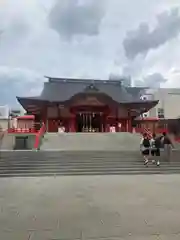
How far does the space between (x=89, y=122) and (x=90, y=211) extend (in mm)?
27666

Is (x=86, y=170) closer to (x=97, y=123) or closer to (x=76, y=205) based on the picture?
(x=76, y=205)

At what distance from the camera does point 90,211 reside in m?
6.10

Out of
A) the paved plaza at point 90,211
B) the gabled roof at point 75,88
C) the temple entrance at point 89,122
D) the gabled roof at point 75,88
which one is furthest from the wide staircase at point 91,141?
the gabled roof at point 75,88

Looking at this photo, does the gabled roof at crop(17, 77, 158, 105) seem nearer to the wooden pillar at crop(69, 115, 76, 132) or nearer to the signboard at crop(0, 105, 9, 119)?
the wooden pillar at crop(69, 115, 76, 132)

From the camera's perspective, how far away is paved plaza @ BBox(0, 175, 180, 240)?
468 cm

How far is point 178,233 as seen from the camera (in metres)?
4.66

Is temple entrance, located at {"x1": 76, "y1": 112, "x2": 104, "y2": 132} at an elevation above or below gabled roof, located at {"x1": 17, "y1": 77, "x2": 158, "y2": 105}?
below

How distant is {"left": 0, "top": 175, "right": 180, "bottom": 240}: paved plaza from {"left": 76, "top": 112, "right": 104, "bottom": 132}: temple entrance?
23.1m

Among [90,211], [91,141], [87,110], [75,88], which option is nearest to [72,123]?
[87,110]

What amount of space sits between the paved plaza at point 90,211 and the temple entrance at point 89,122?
23.1 metres

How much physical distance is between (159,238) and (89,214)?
1803mm

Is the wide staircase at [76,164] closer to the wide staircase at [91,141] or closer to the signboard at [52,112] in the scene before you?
the wide staircase at [91,141]

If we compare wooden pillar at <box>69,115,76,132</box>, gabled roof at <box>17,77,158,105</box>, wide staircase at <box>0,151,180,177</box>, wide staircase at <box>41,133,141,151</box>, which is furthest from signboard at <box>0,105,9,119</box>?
wide staircase at <box>0,151,180,177</box>

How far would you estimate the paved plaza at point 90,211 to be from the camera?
468 centimetres
